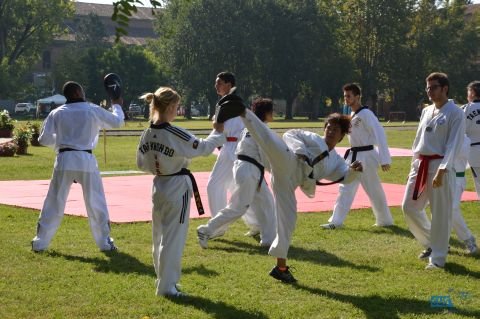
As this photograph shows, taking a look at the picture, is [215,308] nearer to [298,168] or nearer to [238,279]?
[238,279]

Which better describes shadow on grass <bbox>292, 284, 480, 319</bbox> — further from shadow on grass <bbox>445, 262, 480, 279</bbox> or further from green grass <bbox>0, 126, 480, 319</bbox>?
shadow on grass <bbox>445, 262, 480, 279</bbox>

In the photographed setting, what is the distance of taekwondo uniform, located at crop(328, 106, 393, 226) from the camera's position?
1143 cm

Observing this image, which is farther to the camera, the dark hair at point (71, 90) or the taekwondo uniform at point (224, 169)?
the taekwondo uniform at point (224, 169)

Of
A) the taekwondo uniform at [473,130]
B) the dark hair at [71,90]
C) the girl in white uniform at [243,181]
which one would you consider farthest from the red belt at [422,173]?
the dark hair at [71,90]

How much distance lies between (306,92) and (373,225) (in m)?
74.1

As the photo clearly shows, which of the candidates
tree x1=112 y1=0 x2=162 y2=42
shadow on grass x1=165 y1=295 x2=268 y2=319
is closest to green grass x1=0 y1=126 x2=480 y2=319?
shadow on grass x1=165 y1=295 x2=268 y2=319

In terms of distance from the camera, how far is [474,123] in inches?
456

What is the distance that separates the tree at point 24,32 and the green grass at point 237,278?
68.8 meters

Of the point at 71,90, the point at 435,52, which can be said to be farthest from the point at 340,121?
the point at 435,52

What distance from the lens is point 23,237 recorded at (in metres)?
10.5

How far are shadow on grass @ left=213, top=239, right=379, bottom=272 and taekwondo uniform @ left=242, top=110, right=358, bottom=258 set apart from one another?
1.29m

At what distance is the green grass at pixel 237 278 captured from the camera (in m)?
6.80

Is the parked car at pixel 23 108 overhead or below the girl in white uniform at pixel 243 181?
below

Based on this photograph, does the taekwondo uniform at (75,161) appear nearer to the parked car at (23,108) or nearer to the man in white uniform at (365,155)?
the man in white uniform at (365,155)
